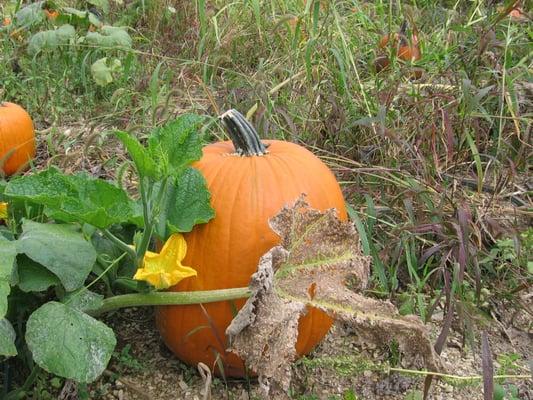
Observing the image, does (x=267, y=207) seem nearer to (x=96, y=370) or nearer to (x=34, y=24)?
(x=96, y=370)

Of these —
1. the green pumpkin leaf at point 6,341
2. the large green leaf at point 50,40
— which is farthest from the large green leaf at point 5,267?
the large green leaf at point 50,40

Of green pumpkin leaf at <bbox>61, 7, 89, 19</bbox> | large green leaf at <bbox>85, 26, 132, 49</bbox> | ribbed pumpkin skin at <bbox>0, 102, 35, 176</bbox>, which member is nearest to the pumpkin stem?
ribbed pumpkin skin at <bbox>0, 102, 35, 176</bbox>

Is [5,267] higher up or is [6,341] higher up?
[5,267]

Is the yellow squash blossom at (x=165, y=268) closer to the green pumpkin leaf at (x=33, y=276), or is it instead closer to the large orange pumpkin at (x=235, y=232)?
the large orange pumpkin at (x=235, y=232)

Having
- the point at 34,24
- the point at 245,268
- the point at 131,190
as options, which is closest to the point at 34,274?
the point at 245,268

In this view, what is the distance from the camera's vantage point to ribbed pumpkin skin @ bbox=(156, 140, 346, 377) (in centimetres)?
146

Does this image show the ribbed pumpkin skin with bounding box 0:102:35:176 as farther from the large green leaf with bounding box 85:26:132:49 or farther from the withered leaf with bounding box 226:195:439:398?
the withered leaf with bounding box 226:195:439:398

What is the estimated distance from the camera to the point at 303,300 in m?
1.27

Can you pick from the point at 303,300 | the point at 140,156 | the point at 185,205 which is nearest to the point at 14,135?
the point at 185,205

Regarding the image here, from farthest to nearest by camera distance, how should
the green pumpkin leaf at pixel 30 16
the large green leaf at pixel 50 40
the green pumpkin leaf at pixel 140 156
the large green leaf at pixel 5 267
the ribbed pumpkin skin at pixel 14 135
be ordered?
the green pumpkin leaf at pixel 30 16
the large green leaf at pixel 50 40
the ribbed pumpkin skin at pixel 14 135
the green pumpkin leaf at pixel 140 156
the large green leaf at pixel 5 267

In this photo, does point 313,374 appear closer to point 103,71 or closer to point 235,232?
point 235,232

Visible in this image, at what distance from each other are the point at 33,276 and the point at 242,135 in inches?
21.7

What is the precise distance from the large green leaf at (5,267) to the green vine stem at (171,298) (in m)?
0.26

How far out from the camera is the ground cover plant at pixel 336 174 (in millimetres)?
1403
